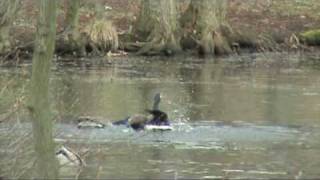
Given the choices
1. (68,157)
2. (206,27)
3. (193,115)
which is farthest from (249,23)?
(68,157)

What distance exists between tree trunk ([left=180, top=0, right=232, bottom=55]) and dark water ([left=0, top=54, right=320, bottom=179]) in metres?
4.00

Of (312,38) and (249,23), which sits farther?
(249,23)

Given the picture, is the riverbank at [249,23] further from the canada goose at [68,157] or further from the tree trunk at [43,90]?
the tree trunk at [43,90]

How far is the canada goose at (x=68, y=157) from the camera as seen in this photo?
11.4 m

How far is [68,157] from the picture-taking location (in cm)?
1148

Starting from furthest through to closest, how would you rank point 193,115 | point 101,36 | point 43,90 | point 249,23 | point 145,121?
point 249,23 < point 101,36 < point 193,115 < point 145,121 < point 43,90

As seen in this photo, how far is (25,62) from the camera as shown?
28.3 m

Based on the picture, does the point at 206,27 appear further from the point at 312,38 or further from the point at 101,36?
the point at 312,38

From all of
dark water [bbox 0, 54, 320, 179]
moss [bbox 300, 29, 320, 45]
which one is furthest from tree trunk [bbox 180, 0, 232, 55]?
dark water [bbox 0, 54, 320, 179]

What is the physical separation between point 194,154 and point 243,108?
595cm

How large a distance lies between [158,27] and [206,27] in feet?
5.84

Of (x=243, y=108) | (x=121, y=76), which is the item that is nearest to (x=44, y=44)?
(x=243, y=108)

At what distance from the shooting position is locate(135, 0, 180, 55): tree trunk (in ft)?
115

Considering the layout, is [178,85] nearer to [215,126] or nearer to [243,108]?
[243,108]
